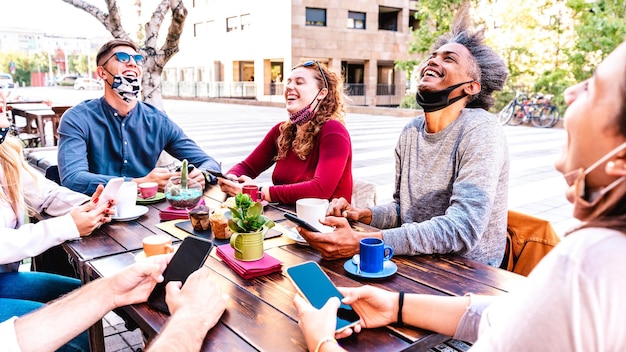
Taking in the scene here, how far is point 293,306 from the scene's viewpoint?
147 cm

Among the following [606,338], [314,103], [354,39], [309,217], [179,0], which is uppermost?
[354,39]

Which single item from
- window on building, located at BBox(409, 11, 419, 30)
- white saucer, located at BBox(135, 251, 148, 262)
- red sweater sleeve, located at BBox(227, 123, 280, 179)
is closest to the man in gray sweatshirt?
white saucer, located at BBox(135, 251, 148, 262)

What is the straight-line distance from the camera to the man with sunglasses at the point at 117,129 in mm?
3156

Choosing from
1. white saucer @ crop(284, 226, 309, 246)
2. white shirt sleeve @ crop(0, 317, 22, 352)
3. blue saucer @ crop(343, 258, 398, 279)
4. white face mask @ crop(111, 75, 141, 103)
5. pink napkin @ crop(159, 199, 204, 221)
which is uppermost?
white face mask @ crop(111, 75, 141, 103)

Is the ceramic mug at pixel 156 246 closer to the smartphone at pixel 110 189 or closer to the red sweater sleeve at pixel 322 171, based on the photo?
the smartphone at pixel 110 189

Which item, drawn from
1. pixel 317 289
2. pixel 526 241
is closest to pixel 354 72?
pixel 526 241

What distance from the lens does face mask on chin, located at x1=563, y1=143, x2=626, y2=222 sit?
29.8 inches

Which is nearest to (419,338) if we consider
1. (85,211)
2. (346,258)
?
(346,258)

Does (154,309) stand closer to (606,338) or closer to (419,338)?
(419,338)

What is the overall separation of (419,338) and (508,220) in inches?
44.3

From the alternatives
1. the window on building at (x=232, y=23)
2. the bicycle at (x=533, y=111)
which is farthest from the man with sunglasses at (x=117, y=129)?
the window on building at (x=232, y=23)

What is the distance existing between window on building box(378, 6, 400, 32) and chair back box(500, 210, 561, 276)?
96.7 feet

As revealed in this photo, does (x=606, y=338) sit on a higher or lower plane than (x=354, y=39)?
lower

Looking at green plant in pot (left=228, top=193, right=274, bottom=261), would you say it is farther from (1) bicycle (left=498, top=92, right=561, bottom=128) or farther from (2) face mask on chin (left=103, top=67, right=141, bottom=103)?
(1) bicycle (left=498, top=92, right=561, bottom=128)
